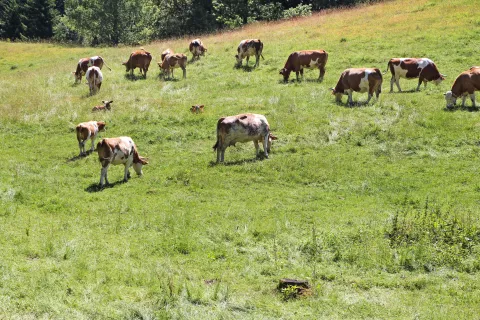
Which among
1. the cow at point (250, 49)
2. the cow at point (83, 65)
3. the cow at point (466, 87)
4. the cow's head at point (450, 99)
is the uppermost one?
the cow at point (250, 49)

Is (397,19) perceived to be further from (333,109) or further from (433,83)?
(333,109)

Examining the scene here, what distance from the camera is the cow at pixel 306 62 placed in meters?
28.9

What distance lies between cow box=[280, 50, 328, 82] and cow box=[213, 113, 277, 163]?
1104cm

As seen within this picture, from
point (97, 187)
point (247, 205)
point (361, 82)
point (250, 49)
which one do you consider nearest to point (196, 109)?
point (361, 82)

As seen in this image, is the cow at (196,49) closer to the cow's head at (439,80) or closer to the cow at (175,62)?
the cow at (175,62)

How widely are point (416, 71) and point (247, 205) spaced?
579 inches

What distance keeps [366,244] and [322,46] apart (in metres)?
24.2

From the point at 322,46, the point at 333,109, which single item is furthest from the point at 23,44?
the point at 333,109

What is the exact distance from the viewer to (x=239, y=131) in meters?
18.2

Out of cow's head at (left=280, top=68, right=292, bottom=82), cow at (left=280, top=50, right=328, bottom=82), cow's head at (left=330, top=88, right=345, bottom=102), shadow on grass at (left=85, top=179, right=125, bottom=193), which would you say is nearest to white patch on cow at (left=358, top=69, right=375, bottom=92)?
cow's head at (left=330, top=88, right=345, bottom=102)

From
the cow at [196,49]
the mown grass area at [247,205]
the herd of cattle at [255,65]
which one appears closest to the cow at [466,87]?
the herd of cattle at [255,65]

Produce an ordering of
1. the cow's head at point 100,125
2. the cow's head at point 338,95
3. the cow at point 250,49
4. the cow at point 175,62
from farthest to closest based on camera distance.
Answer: the cow at point 250,49
the cow at point 175,62
the cow's head at point 338,95
the cow's head at point 100,125

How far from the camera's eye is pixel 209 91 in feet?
90.6

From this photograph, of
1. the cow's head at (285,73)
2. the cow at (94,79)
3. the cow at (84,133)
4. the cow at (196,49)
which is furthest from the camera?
the cow at (196,49)
